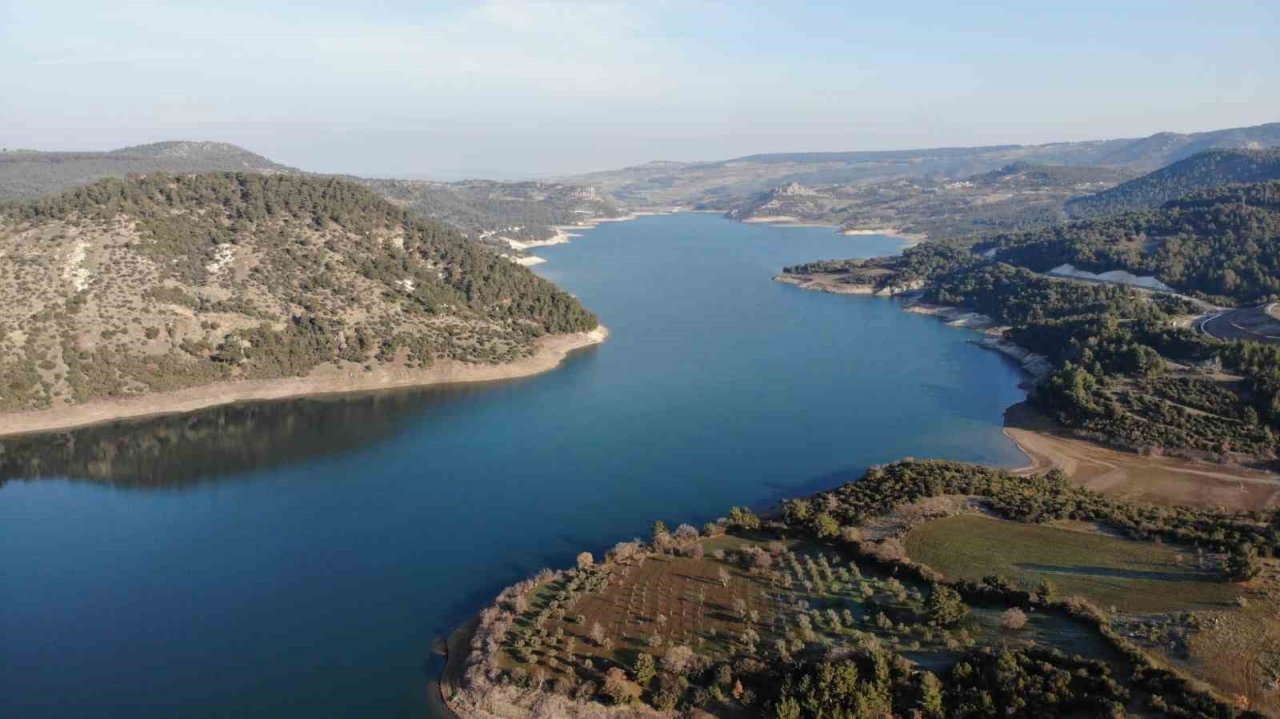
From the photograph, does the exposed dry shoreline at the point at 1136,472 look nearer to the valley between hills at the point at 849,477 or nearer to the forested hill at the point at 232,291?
the valley between hills at the point at 849,477

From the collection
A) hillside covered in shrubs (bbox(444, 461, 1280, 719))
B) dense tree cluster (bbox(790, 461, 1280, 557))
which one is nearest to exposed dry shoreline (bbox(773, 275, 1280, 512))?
dense tree cluster (bbox(790, 461, 1280, 557))

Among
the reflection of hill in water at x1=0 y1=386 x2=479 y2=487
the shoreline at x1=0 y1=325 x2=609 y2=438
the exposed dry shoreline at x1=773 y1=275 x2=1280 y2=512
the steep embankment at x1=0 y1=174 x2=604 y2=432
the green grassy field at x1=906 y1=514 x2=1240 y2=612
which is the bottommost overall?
the exposed dry shoreline at x1=773 y1=275 x2=1280 y2=512

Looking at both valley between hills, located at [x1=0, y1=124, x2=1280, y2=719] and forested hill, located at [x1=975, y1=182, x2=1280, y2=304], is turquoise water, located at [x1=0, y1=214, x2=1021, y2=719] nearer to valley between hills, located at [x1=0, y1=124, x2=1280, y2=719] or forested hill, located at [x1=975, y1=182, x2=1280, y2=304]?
valley between hills, located at [x1=0, y1=124, x2=1280, y2=719]

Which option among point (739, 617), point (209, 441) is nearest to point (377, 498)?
point (209, 441)

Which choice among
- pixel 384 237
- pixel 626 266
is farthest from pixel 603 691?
pixel 626 266

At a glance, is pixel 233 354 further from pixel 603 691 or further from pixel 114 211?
pixel 603 691
